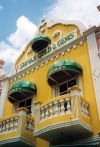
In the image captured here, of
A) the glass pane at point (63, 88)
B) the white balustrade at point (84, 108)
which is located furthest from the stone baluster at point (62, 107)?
the glass pane at point (63, 88)

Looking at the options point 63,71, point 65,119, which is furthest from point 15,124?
point 63,71

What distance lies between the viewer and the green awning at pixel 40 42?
44.5ft

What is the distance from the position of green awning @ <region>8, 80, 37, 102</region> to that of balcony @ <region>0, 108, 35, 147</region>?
5.16ft

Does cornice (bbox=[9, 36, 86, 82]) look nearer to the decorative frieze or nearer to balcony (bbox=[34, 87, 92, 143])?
the decorative frieze

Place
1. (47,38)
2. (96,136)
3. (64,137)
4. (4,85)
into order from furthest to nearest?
1. (4,85)
2. (47,38)
3. (64,137)
4. (96,136)

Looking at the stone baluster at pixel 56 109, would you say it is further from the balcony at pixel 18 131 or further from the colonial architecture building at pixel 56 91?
the balcony at pixel 18 131

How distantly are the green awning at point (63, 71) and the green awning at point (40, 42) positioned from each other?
2745 millimetres

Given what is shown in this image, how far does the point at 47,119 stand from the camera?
31.3ft

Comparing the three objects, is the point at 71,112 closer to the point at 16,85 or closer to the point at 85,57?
the point at 85,57

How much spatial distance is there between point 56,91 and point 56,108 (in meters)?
2.28

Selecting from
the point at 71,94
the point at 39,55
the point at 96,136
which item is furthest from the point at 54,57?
the point at 96,136

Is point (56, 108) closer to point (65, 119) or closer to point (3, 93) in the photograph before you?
point (65, 119)

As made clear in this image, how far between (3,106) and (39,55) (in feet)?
11.3

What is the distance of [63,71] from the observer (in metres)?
11.1
